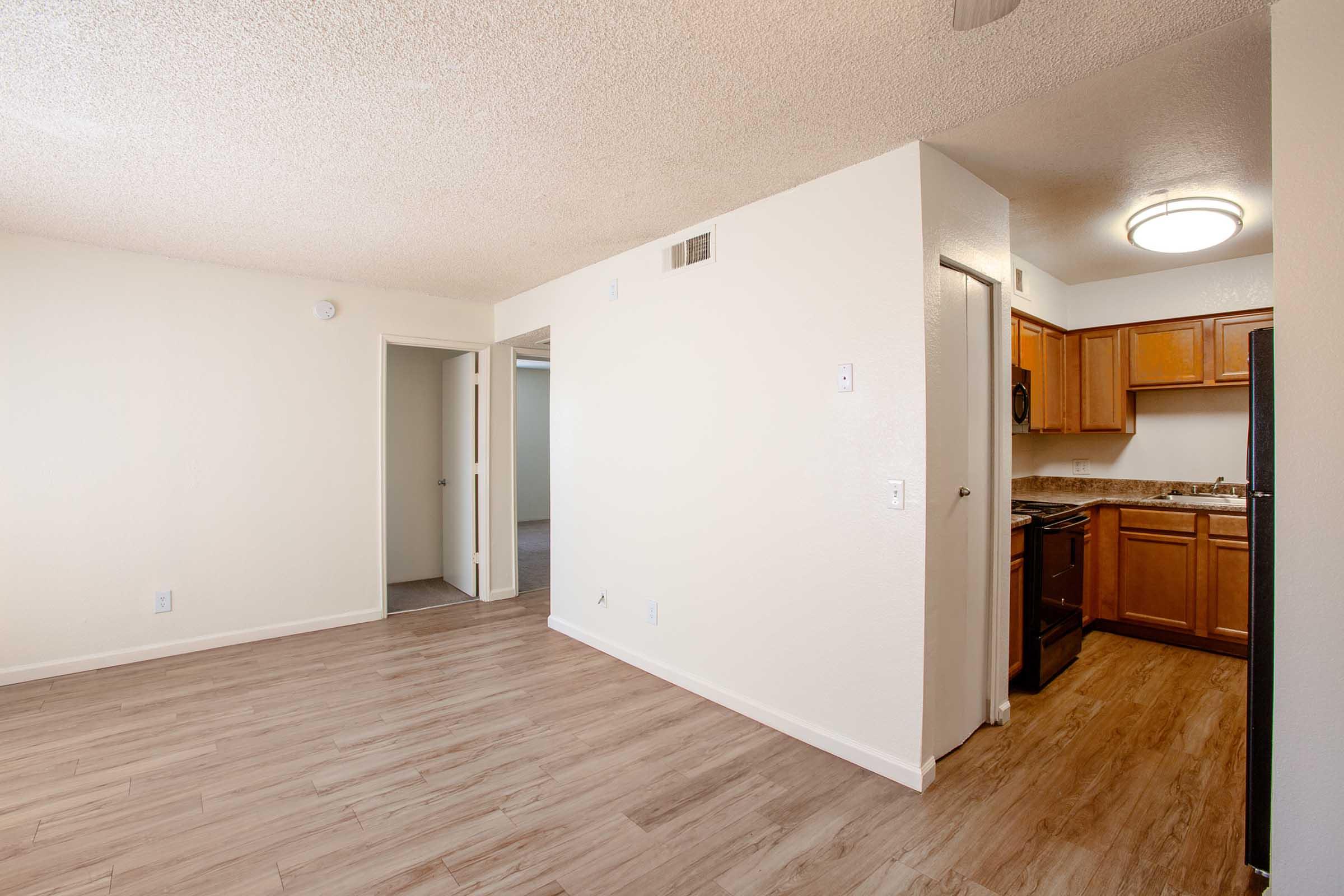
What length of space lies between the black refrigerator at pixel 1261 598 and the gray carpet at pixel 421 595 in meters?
4.85

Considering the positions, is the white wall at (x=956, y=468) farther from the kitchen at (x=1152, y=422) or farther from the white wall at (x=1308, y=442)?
the white wall at (x=1308, y=442)

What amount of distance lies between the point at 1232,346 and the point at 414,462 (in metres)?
6.46

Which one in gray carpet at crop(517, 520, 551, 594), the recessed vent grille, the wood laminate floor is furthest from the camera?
gray carpet at crop(517, 520, 551, 594)

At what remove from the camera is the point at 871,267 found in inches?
96.9

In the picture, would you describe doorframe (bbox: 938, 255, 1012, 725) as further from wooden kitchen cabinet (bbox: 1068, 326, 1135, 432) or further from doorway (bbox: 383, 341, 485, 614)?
doorway (bbox: 383, 341, 485, 614)

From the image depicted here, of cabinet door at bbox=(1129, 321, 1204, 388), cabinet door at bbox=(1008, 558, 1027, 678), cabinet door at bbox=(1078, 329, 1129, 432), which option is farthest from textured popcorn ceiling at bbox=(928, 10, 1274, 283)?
cabinet door at bbox=(1008, 558, 1027, 678)

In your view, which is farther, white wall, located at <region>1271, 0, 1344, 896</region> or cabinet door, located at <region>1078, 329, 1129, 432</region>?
cabinet door, located at <region>1078, 329, 1129, 432</region>

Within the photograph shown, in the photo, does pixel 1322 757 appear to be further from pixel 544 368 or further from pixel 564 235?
pixel 544 368

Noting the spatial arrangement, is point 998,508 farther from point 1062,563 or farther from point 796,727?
point 796,727

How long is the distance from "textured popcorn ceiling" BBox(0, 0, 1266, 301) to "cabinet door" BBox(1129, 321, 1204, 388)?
3.20m

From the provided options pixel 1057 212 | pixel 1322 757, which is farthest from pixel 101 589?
pixel 1057 212

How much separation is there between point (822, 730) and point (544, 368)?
8.38 m

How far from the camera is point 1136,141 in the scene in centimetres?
239

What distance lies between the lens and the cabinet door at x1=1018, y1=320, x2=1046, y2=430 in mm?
4039
